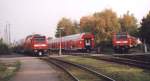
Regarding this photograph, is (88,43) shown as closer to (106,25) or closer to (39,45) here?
(39,45)

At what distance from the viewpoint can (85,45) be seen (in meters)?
60.8

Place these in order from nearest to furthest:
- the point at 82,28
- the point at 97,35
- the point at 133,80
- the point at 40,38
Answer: the point at 133,80, the point at 40,38, the point at 97,35, the point at 82,28

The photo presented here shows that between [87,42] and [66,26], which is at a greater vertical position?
[66,26]

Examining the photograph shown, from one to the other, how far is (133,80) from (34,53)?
42.0 meters

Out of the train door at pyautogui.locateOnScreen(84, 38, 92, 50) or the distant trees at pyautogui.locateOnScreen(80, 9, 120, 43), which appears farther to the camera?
the distant trees at pyautogui.locateOnScreen(80, 9, 120, 43)

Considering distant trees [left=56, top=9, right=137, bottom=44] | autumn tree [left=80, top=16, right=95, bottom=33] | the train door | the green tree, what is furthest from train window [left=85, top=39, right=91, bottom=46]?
autumn tree [left=80, top=16, right=95, bottom=33]

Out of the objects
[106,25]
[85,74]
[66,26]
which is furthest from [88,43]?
[66,26]

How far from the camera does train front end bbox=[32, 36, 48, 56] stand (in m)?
57.1

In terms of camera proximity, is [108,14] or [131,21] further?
[131,21]

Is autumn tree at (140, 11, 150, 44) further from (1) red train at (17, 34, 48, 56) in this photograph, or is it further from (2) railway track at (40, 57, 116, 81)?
(2) railway track at (40, 57, 116, 81)

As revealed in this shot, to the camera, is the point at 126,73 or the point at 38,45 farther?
the point at 38,45

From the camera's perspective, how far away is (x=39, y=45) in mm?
57406

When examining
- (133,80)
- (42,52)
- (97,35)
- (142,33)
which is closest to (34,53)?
(42,52)

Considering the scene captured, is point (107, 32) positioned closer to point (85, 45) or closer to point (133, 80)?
point (85, 45)
